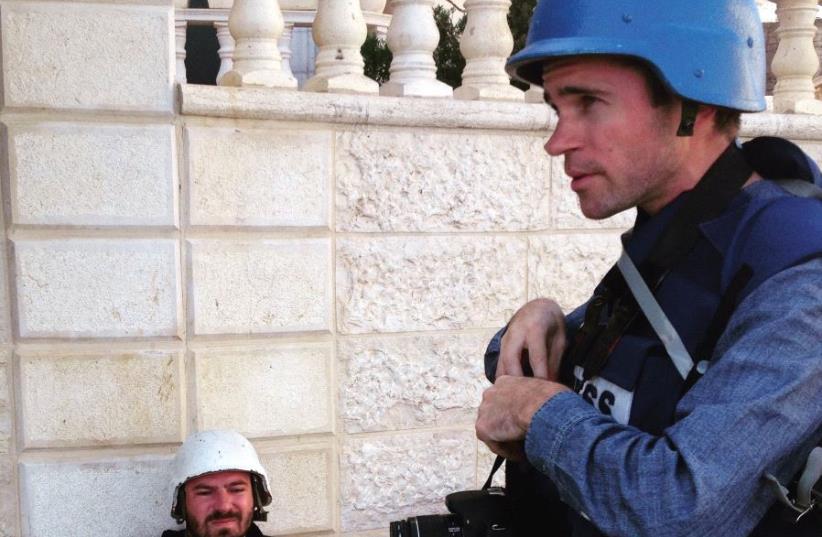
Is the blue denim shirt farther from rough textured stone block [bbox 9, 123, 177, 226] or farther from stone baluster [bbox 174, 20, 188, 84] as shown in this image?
stone baluster [bbox 174, 20, 188, 84]

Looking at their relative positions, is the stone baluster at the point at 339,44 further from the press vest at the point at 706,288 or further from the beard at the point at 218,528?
the press vest at the point at 706,288

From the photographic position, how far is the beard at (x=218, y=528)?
3.04m

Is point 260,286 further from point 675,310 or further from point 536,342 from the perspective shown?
point 675,310

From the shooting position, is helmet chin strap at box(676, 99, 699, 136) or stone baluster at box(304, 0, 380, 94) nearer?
helmet chin strap at box(676, 99, 699, 136)

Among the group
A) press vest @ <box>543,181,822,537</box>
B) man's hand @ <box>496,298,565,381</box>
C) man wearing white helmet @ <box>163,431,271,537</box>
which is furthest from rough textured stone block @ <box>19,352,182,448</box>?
press vest @ <box>543,181,822,537</box>

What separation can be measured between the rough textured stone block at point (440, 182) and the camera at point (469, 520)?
192cm

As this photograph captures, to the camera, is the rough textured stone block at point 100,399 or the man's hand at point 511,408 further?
the rough textured stone block at point 100,399

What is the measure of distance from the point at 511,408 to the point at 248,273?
2184mm

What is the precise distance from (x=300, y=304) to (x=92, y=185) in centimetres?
87

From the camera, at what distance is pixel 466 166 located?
11.9ft

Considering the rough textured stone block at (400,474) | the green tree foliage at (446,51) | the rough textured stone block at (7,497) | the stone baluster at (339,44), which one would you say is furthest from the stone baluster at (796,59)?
the rough textured stone block at (7,497)

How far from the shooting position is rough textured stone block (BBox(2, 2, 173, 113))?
10.2ft

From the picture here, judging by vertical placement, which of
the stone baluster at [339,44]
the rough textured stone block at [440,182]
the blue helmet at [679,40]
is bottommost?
the rough textured stone block at [440,182]

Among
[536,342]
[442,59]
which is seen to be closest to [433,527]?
[536,342]
